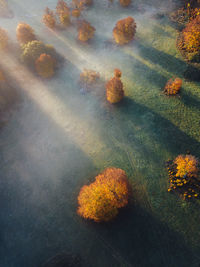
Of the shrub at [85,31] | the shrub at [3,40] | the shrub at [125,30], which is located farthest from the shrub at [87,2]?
the shrub at [3,40]

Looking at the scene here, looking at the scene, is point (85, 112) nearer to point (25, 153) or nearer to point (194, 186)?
point (25, 153)

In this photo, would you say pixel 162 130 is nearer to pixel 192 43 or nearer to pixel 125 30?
pixel 192 43

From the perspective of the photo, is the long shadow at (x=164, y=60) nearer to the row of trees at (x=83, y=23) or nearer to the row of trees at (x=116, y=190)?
the row of trees at (x=83, y=23)

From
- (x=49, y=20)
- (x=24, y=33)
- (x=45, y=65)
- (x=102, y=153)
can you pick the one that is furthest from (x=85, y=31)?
(x=102, y=153)

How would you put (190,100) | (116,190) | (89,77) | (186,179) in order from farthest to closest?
1. (89,77)
2. (190,100)
3. (186,179)
4. (116,190)

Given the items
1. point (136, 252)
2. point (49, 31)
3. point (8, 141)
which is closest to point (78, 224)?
point (136, 252)
